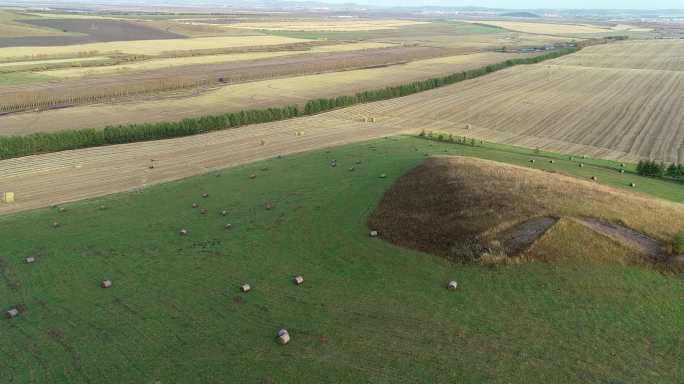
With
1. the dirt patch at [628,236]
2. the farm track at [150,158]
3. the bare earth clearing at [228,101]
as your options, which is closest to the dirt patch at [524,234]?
the dirt patch at [628,236]

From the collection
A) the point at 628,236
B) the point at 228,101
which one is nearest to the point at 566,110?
the point at 228,101

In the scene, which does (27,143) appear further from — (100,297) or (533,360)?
(533,360)

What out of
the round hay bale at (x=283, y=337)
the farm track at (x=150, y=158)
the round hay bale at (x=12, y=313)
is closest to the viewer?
the round hay bale at (x=283, y=337)

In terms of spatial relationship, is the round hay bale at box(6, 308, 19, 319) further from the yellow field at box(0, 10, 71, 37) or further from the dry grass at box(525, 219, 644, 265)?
the yellow field at box(0, 10, 71, 37)

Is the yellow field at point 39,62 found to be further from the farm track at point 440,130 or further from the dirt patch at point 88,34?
the farm track at point 440,130

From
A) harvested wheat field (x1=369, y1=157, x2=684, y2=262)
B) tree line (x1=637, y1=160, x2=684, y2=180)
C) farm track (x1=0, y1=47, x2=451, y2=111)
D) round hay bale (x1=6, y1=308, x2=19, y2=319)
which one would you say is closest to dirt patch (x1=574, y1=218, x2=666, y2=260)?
harvested wheat field (x1=369, y1=157, x2=684, y2=262)

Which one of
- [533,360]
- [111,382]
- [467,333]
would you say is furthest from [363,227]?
[111,382]
